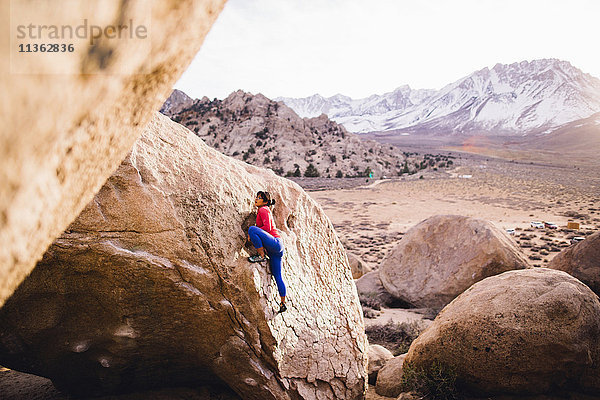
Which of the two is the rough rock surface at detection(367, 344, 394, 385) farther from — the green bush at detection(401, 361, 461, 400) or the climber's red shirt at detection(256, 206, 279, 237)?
the climber's red shirt at detection(256, 206, 279, 237)

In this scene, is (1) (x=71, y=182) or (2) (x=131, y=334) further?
(2) (x=131, y=334)

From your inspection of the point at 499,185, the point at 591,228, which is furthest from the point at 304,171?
the point at 591,228

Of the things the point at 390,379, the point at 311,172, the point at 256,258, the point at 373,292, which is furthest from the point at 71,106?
the point at 311,172

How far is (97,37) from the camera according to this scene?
2.85 feet

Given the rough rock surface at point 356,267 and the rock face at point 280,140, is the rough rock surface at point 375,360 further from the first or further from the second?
the rock face at point 280,140

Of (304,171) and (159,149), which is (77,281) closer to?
(159,149)

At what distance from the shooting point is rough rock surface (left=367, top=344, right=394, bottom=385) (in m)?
4.95

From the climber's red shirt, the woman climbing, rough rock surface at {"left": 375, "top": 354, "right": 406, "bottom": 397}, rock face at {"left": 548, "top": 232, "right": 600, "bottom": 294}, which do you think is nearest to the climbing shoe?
the woman climbing

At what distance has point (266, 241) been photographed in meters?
3.30

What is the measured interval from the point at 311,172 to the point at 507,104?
494 feet

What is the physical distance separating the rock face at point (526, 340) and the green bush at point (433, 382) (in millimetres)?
74

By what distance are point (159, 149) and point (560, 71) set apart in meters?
208

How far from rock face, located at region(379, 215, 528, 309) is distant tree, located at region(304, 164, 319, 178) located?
31.6m

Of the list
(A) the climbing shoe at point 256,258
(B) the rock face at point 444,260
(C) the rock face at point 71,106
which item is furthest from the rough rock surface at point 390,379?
(C) the rock face at point 71,106
